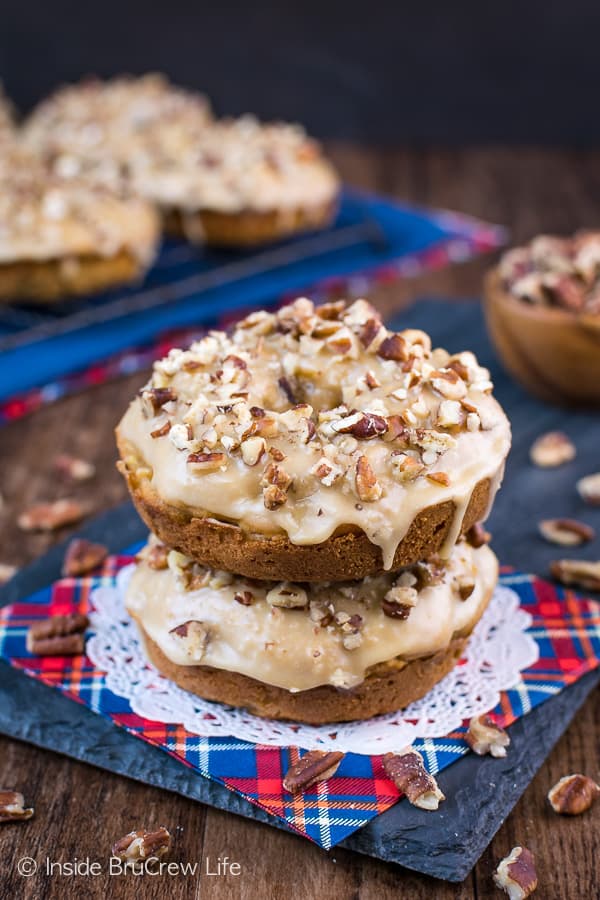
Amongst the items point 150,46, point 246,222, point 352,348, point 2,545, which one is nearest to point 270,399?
point 352,348

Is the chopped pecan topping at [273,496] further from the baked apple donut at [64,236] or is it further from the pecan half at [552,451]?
the baked apple donut at [64,236]

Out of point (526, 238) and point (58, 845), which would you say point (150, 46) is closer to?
point (526, 238)

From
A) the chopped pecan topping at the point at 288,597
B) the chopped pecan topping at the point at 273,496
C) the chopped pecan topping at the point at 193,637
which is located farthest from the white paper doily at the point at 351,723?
the chopped pecan topping at the point at 273,496

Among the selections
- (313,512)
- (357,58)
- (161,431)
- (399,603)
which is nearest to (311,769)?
(399,603)

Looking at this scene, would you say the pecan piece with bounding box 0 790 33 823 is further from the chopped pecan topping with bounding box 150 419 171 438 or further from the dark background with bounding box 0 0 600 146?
the dark background with bounding box 0 0 600 146

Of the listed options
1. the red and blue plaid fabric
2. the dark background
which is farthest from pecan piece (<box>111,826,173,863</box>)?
the dark background

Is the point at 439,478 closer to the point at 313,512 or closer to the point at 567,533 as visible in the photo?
the point at 313,512
